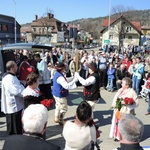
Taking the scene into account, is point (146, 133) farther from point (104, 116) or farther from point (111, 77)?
point (111, 77)

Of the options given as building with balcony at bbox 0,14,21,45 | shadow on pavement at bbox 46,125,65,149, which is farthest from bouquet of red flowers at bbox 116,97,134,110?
building with balcony at bbox 0,14,21,45

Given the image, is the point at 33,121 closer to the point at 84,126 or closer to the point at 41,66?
the point at 84,126

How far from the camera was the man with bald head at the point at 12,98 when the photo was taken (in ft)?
17.0

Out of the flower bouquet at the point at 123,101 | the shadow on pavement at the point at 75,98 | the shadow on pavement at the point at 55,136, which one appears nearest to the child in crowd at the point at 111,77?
the shadow on pavement at the point at 75,98

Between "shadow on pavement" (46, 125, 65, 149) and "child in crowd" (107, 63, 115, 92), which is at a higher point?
"child in crowd" (107, 63, 115, 92)

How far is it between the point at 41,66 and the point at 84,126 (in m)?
5.86

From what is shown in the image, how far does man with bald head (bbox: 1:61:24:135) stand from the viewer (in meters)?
5.18

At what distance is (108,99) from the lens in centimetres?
1059

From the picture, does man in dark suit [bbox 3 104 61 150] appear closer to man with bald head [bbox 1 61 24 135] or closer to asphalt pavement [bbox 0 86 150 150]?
man with bald head [bbox 1 61 24 135]

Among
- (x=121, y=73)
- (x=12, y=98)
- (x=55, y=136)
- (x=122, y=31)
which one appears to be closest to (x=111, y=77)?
(x=121, y=73)

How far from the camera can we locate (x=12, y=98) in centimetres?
532

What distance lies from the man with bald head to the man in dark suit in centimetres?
241

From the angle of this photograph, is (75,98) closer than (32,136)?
No

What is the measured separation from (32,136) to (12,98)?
2830mm
